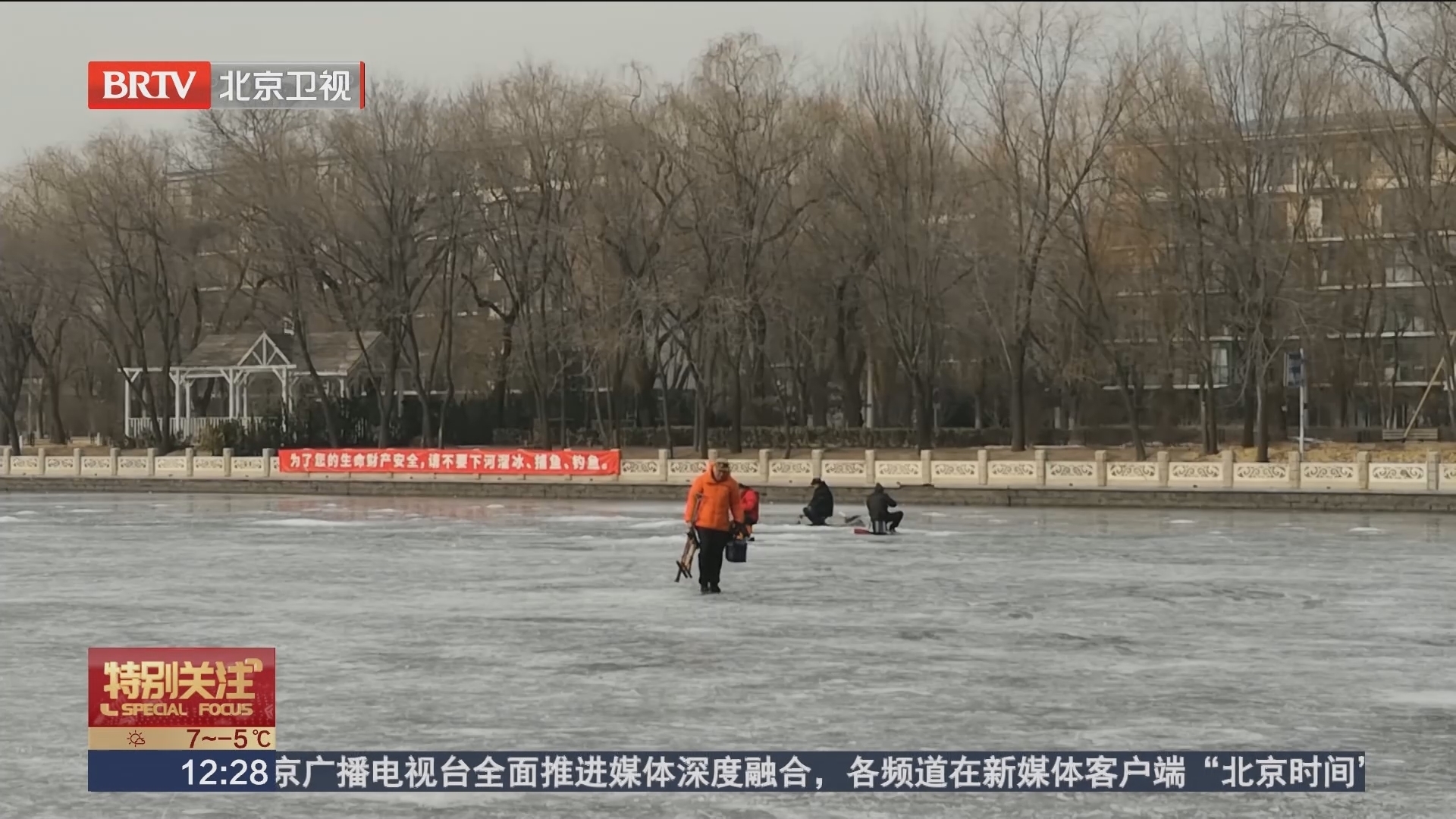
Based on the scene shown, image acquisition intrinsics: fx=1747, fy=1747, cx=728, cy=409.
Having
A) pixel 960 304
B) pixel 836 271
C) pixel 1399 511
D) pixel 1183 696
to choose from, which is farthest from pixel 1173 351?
pixel 1183 696

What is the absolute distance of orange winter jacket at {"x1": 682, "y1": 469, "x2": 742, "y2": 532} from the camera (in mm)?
17656

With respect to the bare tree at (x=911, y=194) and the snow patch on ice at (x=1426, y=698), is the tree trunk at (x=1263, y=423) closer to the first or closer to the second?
the bare tree at (x=911, y=194)

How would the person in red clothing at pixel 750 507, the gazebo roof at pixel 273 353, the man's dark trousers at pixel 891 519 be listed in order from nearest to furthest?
the person in red clothing at pixel 750 507, the man's dark trousers at pixel 891 519, the gazebo roof at pixel 273 353

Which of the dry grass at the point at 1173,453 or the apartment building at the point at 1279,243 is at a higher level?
the apartment building at the point at 1279,243

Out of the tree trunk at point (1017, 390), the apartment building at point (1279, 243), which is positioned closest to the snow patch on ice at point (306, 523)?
the tree trunk at point (1017, 390)

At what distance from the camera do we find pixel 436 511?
3706 centimetres

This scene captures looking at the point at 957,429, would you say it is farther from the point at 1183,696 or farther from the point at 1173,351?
the point at 1183,696

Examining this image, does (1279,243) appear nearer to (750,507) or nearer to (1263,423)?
Answer: (1263,423)

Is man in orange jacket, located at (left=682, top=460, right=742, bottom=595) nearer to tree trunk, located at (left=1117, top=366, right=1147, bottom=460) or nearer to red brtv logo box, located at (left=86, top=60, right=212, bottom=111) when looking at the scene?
red brtv logo box, located at (left=86, top=60, right=212, bottom=111)

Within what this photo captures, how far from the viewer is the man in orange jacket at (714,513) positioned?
1767 cm

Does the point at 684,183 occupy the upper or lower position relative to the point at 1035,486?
upper

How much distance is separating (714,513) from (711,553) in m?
0.57

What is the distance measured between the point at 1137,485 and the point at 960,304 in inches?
718

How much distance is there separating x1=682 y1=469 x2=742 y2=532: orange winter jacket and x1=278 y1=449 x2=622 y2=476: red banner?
26.7 meters
